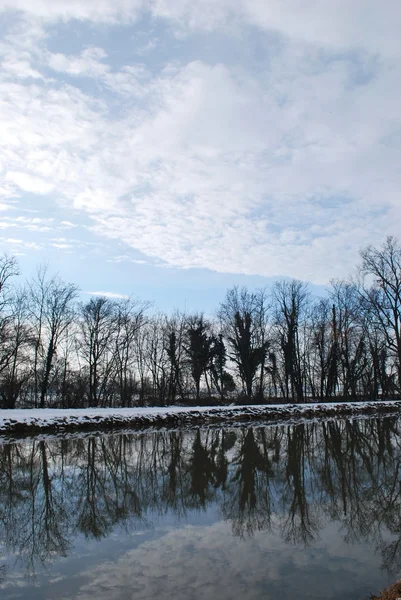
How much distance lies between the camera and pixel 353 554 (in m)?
5.67

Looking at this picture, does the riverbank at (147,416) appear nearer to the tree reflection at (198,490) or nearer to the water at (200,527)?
the tree reflection at (198,490)

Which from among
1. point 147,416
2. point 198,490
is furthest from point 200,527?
point 147,416

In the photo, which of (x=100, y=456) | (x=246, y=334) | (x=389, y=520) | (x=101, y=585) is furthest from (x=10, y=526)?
(x=246, y=334)

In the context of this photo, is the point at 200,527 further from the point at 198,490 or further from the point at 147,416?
the point at 147,416

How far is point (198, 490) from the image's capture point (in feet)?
30.9

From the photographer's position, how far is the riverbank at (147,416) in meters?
22.4

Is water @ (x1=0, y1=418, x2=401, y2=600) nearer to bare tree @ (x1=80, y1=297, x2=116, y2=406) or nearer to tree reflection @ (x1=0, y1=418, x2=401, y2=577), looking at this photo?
tree reflection @ (x1=0, y1=418, x2=401, y2=577)

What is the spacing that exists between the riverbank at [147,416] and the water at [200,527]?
945cm

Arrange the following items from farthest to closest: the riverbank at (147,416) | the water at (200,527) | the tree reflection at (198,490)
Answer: the riverbank at (147,416) → the tree reflection at (198,490) → the water at (200,527)

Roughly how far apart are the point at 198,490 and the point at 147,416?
18.5 meters

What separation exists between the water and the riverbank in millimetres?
9447

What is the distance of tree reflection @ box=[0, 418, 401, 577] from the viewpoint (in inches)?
263

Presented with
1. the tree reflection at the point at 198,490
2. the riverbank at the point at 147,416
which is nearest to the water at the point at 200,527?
the tree reflection at the point at 198,490

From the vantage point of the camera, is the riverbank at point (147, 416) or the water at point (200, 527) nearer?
the water at point (200, 527)
